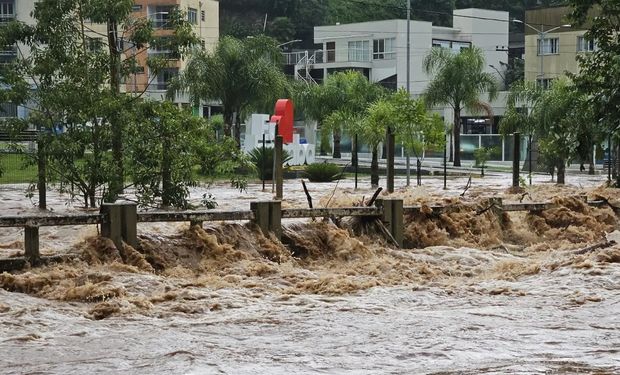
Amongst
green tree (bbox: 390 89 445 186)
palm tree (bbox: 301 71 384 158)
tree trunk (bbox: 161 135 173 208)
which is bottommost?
tree trunk (bbox: 161 135 173 208)

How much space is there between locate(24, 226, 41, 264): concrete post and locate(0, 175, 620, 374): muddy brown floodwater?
0.95ft

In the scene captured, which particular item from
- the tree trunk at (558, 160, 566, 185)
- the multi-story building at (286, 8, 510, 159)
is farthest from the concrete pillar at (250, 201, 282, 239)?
the multi-story building at (286, 8, 510, 159)

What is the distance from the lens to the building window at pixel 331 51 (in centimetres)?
9269

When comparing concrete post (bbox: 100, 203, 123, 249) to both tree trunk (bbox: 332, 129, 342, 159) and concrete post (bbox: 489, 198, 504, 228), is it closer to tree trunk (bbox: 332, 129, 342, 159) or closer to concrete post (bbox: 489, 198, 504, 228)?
concrete post (bbox: 489, 198, 504, 228)

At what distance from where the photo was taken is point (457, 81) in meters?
63.2

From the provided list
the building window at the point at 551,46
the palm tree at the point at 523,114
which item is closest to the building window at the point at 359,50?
the building window at the point at 551,46

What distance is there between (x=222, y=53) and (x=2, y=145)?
2939 centimetres

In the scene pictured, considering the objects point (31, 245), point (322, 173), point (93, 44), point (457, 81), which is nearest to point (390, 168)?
point (93, 44)

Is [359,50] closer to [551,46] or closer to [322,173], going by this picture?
[551,46]

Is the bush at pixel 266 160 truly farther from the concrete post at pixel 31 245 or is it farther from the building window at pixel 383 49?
the building window at pixel 383 49

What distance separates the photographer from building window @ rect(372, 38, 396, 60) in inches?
3503

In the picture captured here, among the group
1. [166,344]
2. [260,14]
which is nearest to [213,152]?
[166,344]

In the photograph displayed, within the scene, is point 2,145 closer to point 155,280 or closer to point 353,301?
point 155,280

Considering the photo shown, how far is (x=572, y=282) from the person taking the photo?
17.5 m
